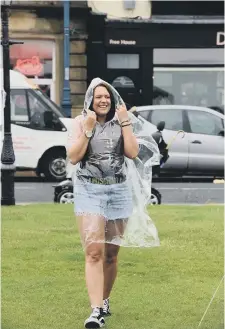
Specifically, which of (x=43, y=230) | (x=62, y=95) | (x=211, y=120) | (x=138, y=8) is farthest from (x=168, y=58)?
(x=43, y=230)

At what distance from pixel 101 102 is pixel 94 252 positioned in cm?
110

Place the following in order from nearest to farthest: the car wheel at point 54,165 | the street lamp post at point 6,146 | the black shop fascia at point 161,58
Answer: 1. the street lamp post at point 6,146
2. the car wheel at point 54,165
3. the black shop fascia at point 161,58

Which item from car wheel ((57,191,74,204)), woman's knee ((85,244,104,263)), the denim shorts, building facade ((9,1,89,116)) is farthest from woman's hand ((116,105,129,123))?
building facade ((9,1,89,116))

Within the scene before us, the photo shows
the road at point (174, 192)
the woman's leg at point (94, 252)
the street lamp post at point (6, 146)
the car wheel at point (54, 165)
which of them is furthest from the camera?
the car wheel at point (54, 165)

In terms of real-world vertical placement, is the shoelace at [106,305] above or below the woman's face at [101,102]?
below

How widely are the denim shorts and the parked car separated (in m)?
13.8

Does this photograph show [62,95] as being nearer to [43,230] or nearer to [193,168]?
[193,168]

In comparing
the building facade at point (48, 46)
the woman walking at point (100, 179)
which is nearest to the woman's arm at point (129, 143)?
the woman walking at point (100, 179)

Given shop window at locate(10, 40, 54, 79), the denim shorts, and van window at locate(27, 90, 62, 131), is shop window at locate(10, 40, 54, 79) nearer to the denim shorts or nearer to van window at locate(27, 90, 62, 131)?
van window at locate(27, 90, 62, 131)

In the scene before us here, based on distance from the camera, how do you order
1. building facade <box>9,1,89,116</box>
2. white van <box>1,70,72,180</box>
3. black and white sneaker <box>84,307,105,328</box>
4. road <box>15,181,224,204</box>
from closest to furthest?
black and white sneaker <box>84,307,105,328</box> → road <box>15,181,224,204</box> → white van <box>1,70,72,180</box> → building facade <box>9,1,89,116</box>

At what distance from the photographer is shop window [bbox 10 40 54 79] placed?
2684 cm

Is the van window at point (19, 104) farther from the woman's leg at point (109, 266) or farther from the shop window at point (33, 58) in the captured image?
the woman's leg at point (109, 266)

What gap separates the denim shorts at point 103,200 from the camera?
6195 millimetres

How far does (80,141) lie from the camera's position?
6.12 m
